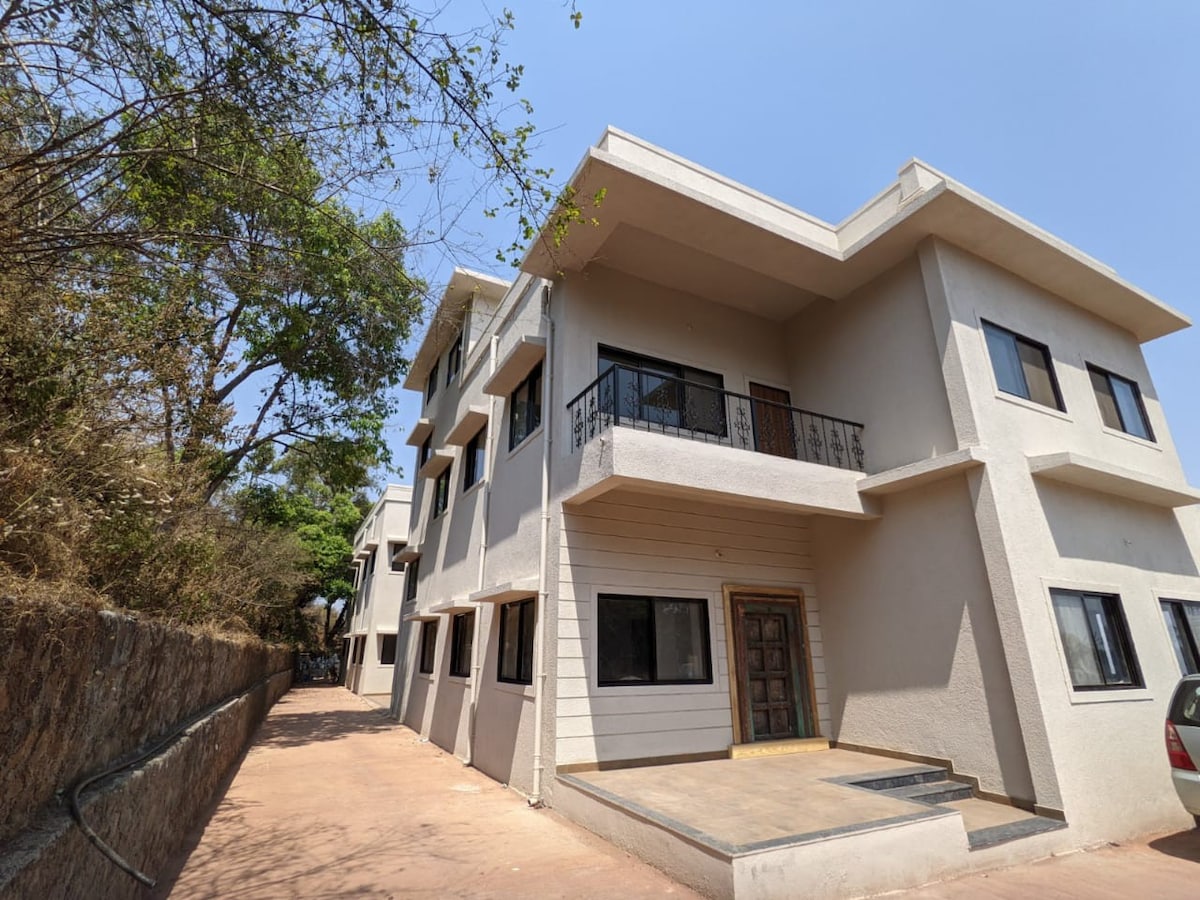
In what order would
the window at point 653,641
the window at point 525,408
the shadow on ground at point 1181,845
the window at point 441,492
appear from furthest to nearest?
1. the window at point 441,492
2. the window at point 525,408
3. the window at point 653,641
4. the shadow on ground at point 1181,845

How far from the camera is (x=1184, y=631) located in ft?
23.7

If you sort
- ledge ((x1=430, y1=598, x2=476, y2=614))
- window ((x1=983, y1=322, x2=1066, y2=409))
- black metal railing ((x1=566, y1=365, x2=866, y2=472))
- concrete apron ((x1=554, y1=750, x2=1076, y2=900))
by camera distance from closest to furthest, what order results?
concrete apron ((x1=554, y1=750, x2=1076, y2=900)) → window ((x1=983, y1=322, x2=1066, y2=409)) → black metal railing ((x1=566, y1=365, x2=866, y2=472)) → ledge ((x1=430, y1=598, x2=476, y2=614))

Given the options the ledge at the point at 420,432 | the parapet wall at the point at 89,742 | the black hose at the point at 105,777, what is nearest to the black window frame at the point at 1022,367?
the parapet wall at the point at 89,742

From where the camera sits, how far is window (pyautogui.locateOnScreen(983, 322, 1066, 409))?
7.27 meters

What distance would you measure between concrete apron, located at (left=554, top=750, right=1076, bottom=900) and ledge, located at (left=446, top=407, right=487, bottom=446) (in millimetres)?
6275

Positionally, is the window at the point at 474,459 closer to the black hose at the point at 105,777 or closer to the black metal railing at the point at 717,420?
the black metal railing at the point at 717,420

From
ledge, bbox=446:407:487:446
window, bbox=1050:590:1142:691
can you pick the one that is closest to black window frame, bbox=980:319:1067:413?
window, bbox=1050:590:1142:691

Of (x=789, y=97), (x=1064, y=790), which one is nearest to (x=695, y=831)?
(x=1064, y=790)

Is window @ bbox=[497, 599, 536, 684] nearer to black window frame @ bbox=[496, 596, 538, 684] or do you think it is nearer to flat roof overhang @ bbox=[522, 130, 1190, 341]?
black window frame @ bbox=[496, 596, 538, 684]

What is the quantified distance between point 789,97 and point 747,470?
3796 millimetres

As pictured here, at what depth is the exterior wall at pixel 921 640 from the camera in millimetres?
5863

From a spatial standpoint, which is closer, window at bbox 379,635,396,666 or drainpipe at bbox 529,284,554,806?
drainpipe at bbox 529,284,554,806

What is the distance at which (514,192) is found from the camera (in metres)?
3.72

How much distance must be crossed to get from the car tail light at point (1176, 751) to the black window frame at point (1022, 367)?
369cm
